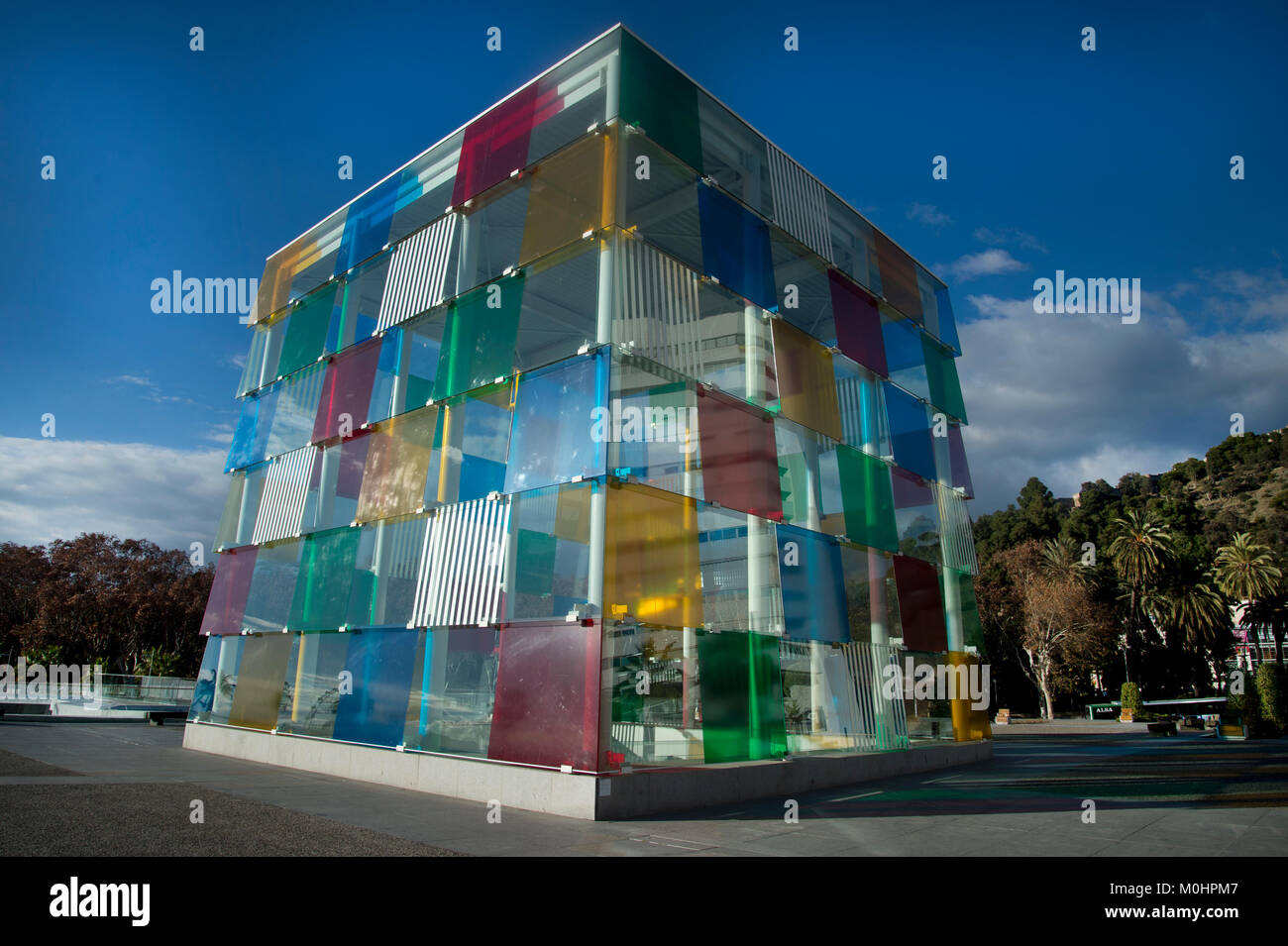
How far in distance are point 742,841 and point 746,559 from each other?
554cm

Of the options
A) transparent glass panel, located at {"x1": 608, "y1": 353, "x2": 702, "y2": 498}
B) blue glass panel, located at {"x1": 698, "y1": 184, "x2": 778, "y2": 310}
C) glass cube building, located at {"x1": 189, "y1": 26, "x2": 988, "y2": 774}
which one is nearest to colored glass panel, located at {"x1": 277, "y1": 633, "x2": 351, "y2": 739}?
glass cube building, located at {"x1": 189, "y1": 26, "x2": 988, "y2": 774}

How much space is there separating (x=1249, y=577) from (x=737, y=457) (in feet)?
183

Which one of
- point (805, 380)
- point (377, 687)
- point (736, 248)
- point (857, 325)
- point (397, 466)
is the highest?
point (736, 248)

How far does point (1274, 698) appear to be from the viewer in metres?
25.3

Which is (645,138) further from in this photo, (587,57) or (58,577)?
(58,577)

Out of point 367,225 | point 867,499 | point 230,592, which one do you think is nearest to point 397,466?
A: point 367,225

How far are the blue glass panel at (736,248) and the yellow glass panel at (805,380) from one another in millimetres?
863

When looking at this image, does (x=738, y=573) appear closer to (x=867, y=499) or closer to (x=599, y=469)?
(x=599, y=469)

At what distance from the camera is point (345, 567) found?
15891 millimetres

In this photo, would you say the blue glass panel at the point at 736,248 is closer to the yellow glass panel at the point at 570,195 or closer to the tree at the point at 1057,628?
the yellow glass panel at the point at 570,195

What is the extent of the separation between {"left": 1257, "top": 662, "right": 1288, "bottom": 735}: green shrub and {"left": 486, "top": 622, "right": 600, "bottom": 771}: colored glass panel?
2622 centimetres

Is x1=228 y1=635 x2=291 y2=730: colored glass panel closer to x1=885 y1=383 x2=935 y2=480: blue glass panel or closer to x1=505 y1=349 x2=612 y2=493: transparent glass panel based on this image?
x1=505 y1=349 x2=612 y2=493: transparent glass panel

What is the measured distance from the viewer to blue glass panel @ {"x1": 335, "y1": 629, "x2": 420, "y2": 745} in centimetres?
1355
